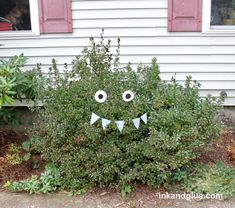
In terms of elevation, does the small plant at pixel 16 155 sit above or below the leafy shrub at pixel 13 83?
below

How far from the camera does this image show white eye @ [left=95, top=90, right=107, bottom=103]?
3418mm

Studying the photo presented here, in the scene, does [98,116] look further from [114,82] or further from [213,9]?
[213,9]

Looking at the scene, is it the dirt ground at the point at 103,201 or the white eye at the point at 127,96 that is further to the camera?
the white eye at the point at 127,96

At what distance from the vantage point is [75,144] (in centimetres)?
350

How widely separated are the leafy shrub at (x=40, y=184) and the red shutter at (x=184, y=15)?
7.16ft

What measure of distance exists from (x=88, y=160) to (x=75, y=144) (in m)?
0.20

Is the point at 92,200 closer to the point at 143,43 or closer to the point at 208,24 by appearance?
the point at 143,43

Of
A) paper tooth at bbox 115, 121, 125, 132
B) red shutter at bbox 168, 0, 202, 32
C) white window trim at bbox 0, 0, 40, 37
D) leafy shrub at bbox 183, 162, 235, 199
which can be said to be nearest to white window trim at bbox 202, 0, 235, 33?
red shutter at bbox 168, 0, 202, 32

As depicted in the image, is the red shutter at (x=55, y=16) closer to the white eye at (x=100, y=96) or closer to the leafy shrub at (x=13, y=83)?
the leafy shrub at (x=13, y=83)

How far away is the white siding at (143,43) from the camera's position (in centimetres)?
455

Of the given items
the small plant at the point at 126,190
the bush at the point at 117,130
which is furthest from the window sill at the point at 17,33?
the small plant at the point at 126,190

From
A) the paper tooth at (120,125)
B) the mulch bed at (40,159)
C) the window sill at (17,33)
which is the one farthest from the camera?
the window sill at (17,33)

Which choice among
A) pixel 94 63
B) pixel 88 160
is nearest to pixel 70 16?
pixel 94 63

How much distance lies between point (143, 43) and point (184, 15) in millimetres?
575
